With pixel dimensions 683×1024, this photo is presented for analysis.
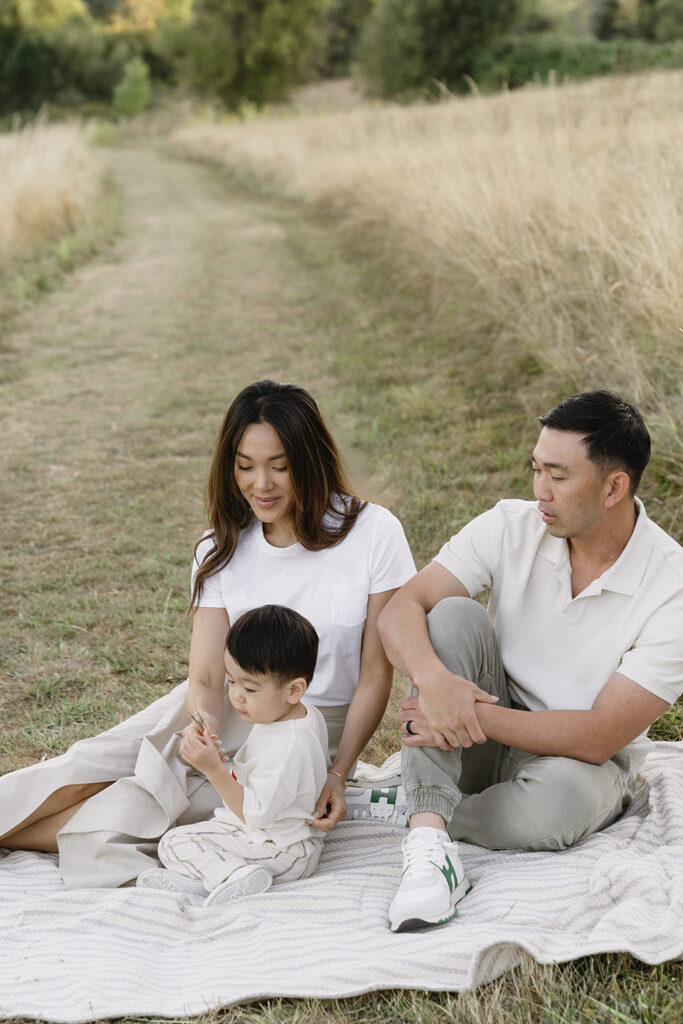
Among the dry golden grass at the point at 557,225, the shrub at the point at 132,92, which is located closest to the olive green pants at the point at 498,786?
the dry golden grass at the point at 557,225

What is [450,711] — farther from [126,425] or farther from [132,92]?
[132,92]

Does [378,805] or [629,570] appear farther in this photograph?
[378,805]

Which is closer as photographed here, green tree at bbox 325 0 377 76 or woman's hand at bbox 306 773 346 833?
woman's hand at bbox 306 773 346 833

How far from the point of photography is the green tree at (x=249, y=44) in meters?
33.8

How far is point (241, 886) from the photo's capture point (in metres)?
2.54

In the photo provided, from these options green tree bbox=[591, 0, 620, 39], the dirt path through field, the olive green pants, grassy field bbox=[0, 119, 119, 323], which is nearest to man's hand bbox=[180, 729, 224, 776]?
the olive green pants

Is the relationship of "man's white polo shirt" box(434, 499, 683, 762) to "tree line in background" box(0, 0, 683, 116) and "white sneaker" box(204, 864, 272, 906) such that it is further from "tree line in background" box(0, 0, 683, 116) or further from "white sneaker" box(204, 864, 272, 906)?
"tree line in background" box(0, 0, 683, 116)

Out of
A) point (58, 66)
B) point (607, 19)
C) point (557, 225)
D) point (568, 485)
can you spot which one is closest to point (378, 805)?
point (568, 485)

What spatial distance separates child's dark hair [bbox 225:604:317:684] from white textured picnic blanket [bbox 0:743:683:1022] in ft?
1.84

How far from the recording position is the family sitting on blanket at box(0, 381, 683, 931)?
249 cm

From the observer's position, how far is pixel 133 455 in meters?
6.28

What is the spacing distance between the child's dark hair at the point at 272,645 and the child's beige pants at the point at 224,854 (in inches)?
18.6

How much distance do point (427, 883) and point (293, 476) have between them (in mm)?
1088

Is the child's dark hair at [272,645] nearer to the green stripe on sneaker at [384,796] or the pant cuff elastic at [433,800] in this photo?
the pant cuff elastic at [433,800]
